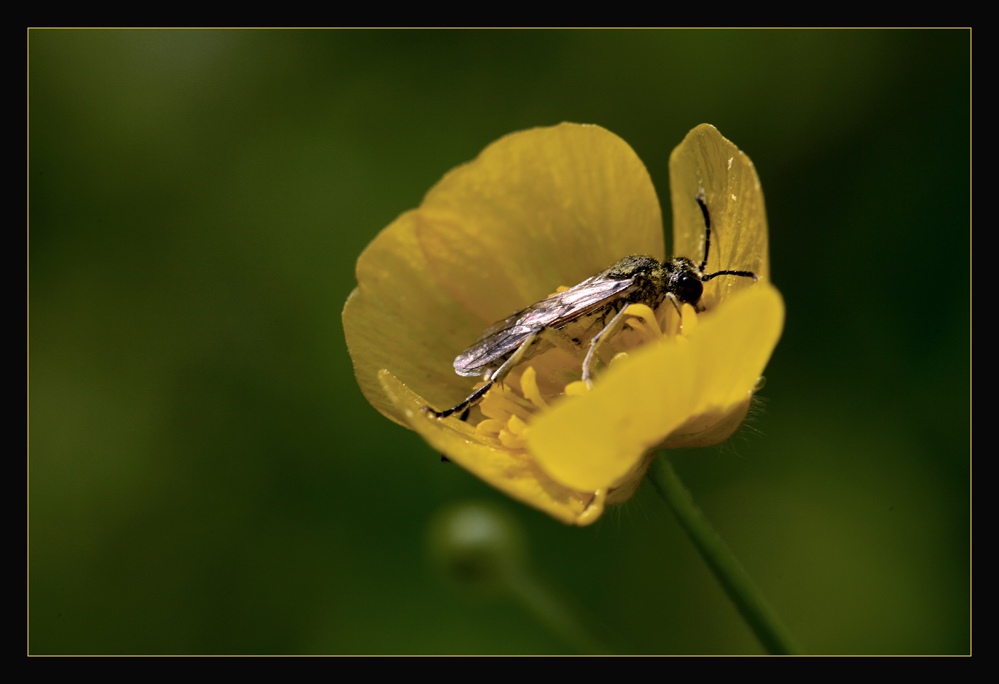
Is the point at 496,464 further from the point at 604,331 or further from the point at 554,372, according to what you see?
the point at 554,372

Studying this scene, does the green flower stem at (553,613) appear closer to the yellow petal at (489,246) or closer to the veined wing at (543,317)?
the yellow petal at (489,246)

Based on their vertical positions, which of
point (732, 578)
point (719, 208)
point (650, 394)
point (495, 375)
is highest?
point (719, 208)

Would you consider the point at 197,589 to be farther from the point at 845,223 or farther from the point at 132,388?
the point at 845,223

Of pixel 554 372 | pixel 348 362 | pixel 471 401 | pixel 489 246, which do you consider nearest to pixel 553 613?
pixel 554 372

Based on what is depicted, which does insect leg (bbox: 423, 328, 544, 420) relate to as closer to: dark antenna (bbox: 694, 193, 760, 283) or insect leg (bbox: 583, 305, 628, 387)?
insect leg (bbox: 583, 305, 628, 387)

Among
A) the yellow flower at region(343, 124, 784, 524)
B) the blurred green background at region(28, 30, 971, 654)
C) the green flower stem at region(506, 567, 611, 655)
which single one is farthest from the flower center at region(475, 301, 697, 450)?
the blurred green background at region(28, 30, 971, 654)

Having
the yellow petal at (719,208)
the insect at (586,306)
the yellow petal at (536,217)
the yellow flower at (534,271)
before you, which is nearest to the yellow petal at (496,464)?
the yellow flower at (534,271)
